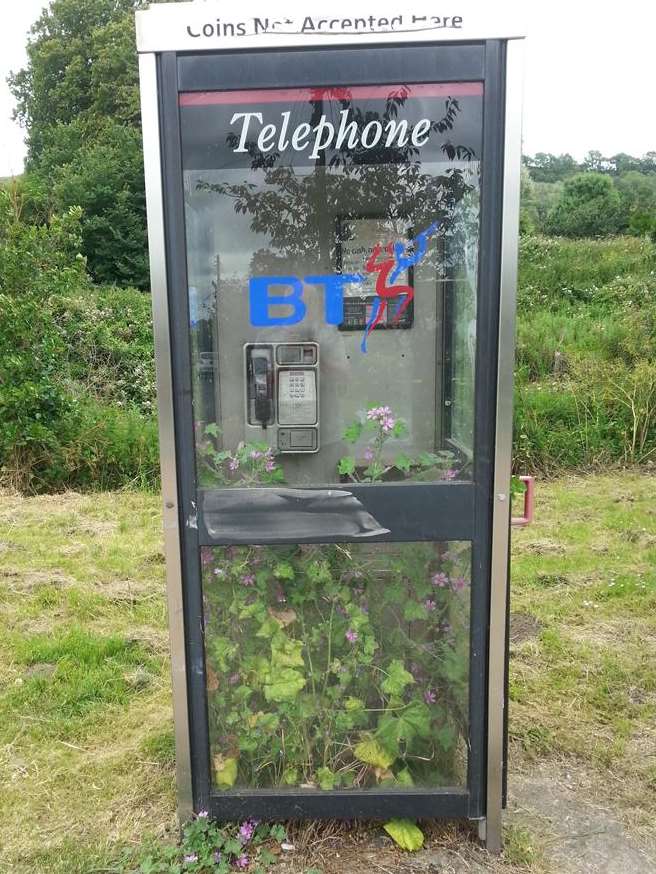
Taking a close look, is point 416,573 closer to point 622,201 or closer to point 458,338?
point 458,338

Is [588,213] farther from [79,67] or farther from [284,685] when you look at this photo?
[284,685]

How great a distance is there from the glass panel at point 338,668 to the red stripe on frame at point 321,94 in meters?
1.25

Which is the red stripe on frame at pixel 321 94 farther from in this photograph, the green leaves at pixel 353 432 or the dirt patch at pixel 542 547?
the dirt patch at pixel 542 547

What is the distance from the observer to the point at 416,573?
7.40 ft

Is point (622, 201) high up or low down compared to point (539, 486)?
up

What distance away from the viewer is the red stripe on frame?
1935 mm

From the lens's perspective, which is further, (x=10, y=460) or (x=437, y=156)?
(x=10, y=460)

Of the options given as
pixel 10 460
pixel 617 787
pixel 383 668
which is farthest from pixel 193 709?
pixel 10 460

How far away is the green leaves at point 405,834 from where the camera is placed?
7.51 feet

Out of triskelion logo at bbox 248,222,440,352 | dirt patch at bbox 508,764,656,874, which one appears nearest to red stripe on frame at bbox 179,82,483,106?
triskelion logo at bbox 248,222,440,352

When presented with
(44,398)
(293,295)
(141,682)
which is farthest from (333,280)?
(44,398)

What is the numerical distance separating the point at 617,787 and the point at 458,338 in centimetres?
172

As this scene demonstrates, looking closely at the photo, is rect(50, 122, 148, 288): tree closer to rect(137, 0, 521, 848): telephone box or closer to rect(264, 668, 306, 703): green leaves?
rect(137, 0, 521, 848): telephone box

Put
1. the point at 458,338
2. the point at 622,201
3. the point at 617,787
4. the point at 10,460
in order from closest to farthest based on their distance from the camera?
the point at 458,338
the point at 617,787
the point at 10,460
the point at 622,201
